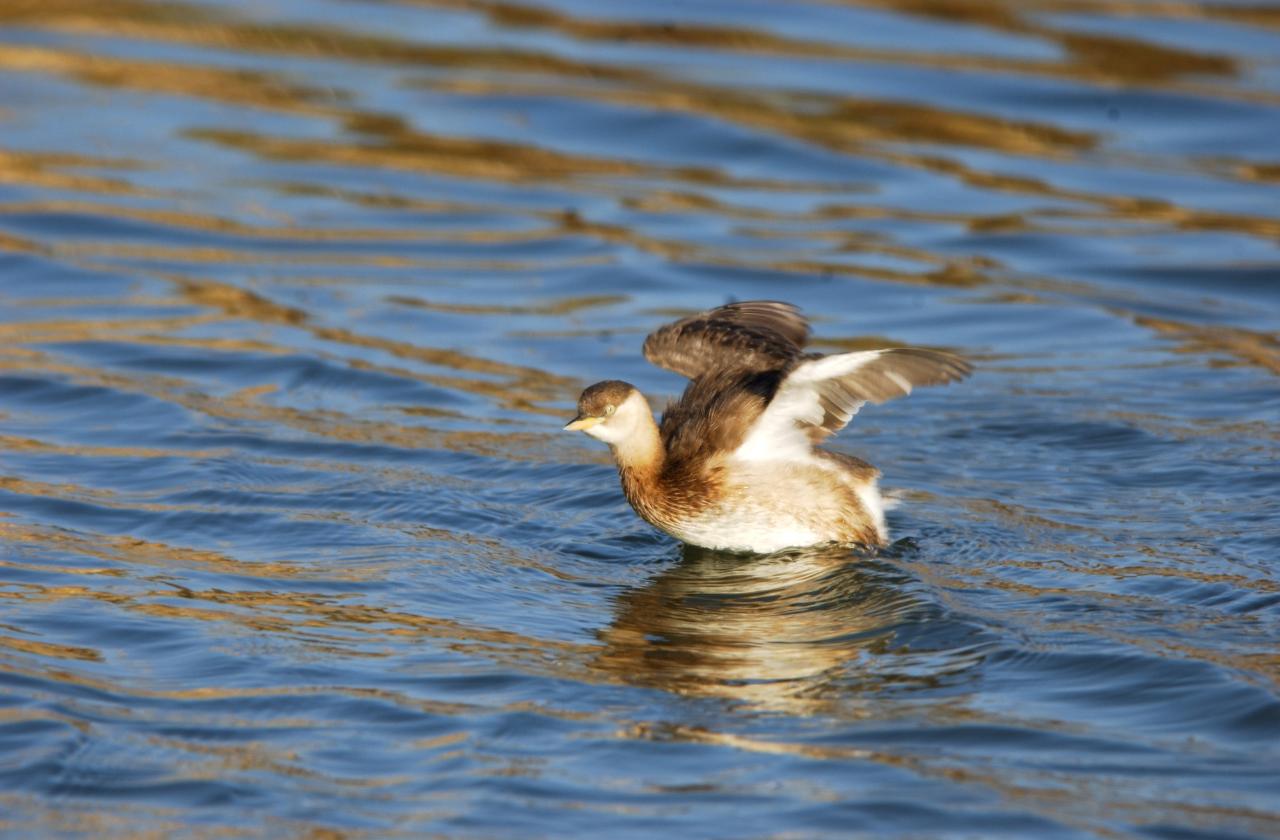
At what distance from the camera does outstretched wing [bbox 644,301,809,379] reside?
31.0 feet

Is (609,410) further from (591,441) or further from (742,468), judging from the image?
(591,441)

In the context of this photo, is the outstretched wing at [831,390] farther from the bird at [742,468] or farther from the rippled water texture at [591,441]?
the rippled water texture at [591,441]

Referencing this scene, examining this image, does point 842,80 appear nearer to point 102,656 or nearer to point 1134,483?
point 1134,483

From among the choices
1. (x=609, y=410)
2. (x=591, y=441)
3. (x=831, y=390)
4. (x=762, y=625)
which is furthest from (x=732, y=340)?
(x=762, y=625)

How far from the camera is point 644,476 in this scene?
9055 millimetres

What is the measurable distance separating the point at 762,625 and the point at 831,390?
1204 mm

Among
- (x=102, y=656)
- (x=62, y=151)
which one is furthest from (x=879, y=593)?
(x=62, y=151)

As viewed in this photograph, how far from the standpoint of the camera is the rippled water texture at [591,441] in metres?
6.57

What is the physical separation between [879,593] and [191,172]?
893 centimetres

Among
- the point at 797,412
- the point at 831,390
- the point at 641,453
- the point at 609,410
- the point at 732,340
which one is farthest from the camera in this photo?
the point at 732,340

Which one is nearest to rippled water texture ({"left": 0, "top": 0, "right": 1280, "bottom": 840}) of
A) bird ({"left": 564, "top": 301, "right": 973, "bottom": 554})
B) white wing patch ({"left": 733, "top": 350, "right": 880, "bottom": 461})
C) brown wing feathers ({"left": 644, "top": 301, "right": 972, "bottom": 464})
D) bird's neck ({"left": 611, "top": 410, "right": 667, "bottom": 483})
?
bird ({"left": 564, "top": 301, "right": 973, "bottom": 554})

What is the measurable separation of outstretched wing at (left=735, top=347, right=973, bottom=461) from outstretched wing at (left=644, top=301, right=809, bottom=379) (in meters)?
0.50

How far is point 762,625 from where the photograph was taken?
8.10 meters

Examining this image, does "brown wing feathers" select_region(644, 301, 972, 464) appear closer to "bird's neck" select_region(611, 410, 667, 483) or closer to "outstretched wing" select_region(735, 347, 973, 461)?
"outstretched wing" select_region(735, 347, 973, 461)
